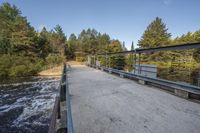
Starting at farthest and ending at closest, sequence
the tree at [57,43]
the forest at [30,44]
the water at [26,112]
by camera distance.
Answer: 1. the tree at [57,43]
2. the forest at [30,44]
3. the water at [26,112]

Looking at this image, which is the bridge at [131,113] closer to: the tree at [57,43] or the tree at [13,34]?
the tree at [13,34]

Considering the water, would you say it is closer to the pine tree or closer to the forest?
the forest

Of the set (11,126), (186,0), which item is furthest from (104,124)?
(186,0)

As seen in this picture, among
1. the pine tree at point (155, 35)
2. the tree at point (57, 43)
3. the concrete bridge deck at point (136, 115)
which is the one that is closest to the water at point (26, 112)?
the concrete bridge deck at point (136, 115)

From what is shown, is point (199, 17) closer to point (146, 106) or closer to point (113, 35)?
point (113, 35)

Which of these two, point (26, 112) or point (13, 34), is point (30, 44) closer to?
point (13, 34)

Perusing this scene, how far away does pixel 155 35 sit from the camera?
102 feet

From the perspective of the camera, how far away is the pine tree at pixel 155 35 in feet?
98.0

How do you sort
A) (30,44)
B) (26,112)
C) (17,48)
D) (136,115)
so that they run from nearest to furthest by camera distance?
(136,115) < (26,112) < (17,48) < (30,44)

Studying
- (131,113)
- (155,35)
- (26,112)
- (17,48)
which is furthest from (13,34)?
(131,113)

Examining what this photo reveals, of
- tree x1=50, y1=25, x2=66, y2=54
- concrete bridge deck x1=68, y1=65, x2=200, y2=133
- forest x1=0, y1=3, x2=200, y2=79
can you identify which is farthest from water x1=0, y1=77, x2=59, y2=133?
tree x1=50, y1=25, x2=66, y2=54

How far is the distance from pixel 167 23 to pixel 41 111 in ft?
110

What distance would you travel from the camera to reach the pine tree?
29.9 m

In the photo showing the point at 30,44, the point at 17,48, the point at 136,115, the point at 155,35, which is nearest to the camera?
the point at 136,115
